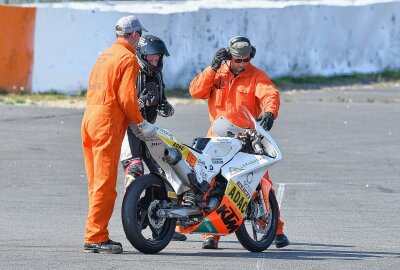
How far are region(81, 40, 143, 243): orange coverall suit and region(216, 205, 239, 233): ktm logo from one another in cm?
91

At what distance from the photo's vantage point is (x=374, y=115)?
22.2 metres

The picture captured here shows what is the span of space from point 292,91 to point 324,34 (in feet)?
6.54

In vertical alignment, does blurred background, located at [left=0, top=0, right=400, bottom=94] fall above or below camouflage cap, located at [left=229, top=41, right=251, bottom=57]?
below

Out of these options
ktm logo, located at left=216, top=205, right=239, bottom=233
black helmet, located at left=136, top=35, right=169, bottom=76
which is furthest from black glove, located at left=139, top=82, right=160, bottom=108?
ktm logo, located at left=216, top=205, right=239, bottom=233

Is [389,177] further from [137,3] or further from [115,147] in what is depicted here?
[137,3]

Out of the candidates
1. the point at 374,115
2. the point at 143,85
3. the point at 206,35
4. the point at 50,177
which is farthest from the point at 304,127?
the point at 143,85

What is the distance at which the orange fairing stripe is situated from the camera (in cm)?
2198

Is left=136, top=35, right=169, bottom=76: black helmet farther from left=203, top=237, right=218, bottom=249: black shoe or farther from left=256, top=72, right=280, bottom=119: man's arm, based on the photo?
left=203, top=237, right=218, bottom=249: black shoe

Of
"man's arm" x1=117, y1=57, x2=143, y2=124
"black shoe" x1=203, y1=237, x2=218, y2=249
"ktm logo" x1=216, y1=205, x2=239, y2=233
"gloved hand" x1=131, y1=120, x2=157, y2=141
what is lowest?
"black shoe" x1=203, y1=237, x2=218, y2=249

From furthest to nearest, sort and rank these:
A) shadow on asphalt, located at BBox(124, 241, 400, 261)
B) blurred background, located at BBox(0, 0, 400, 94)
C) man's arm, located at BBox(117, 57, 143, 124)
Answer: blurred background, located at BBox(0, 0, 400, 94) → shadow on asphalt, located at BBox(124, 241, 400, 261) → man's arm, located at BBox(117, 57, 143, 124)

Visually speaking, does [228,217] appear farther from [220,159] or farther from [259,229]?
[259,229]

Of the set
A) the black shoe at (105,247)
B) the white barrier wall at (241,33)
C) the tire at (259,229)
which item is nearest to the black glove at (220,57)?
the tire at (259,229)

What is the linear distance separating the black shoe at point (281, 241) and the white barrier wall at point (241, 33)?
11.7 m

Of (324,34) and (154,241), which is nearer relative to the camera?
(154,241)
